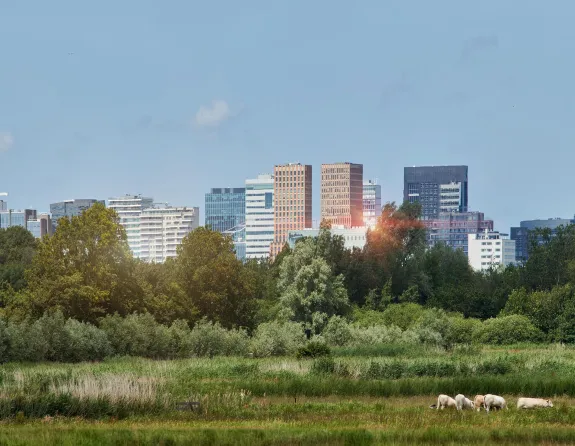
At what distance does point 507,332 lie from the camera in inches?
4173

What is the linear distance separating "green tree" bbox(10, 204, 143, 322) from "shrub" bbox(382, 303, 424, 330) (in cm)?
2560

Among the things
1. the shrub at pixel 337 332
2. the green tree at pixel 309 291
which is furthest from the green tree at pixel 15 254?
the shrub at pixel 337 332

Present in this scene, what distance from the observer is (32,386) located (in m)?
50.6

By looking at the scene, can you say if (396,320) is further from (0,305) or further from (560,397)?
(560,397)

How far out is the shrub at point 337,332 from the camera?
93562 millimetres

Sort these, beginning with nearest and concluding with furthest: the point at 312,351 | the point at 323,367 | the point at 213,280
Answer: the point at 323,367
the point at 312,351
the point at 213,280

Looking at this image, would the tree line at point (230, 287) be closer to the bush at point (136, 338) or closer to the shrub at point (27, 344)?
the bush at point (136, 338)

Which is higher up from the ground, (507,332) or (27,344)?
(27,344)

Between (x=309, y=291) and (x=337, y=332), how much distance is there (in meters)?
5.20

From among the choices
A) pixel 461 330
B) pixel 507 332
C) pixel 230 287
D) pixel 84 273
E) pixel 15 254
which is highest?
pixel 15 254

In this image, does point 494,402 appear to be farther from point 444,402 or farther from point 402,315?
point 402,315

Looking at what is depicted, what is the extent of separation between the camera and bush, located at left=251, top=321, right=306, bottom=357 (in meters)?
85.2

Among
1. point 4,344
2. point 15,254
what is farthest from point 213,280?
point 15,254

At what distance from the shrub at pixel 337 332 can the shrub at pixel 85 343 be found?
727 inches
